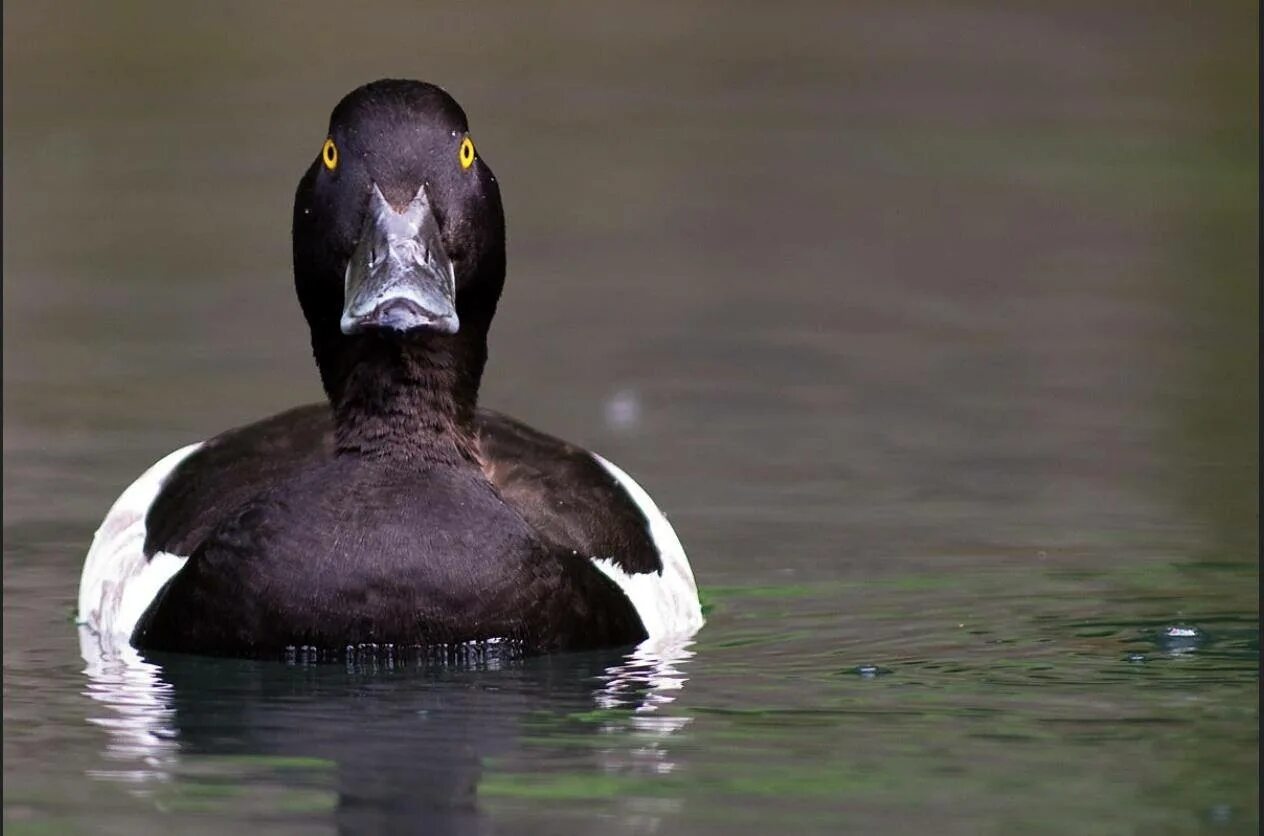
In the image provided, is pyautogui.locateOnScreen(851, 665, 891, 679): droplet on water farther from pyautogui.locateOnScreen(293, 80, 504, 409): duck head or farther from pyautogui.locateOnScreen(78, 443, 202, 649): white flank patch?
pyautogui.locateOnScreen(78, 443, 202, 649): white flank patch

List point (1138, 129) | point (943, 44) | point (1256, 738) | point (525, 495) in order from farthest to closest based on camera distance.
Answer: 1. point (943, 44)
2. point (1138, 129)
3. point (525, 495)
4. point (1256, 738)

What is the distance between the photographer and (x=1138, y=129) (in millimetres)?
18844

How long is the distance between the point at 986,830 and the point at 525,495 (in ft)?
10.3

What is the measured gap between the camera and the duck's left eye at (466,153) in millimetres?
9383

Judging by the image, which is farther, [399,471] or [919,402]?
[919,402]

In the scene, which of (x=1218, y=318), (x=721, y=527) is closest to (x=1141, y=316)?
(x=1218, y=318)

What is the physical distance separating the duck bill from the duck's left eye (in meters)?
0.22

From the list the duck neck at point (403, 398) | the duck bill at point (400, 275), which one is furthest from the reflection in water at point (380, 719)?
the duck bill at point (400, 275)

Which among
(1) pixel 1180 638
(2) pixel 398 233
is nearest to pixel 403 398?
(2) pixel 398 233

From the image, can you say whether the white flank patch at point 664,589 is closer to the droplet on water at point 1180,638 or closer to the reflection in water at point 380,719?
the reflection in water at point 380,719

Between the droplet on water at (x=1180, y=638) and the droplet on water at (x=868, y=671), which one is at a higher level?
the droplet on water at (x=1180, y=638)

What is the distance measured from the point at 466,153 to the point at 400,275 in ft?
2.33

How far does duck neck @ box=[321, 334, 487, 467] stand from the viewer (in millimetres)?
9445

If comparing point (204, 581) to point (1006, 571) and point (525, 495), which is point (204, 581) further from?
point (1006, 571)
